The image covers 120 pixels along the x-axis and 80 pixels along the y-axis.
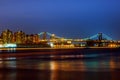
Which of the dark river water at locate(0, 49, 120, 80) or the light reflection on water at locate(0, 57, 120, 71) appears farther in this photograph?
the light reflection on water at locate(0, 57, 120, 71)

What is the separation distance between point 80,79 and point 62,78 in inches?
45.4

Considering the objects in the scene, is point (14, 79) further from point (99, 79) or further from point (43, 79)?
point (99, 79)

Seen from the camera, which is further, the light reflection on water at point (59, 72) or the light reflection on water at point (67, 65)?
the light reflection on water at point (67, 65)

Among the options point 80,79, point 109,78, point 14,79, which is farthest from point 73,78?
point 14,79

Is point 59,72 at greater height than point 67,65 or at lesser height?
lesser

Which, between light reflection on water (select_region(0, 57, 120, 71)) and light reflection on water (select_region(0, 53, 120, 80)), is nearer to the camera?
light reflection on water (select_region(0, 53, 120, 80))

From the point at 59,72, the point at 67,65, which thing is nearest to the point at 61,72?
the point at 59,72

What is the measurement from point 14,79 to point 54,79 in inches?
97.9

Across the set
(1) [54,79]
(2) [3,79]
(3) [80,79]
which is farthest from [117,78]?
(2) [3,79]

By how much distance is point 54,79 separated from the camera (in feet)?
71.9

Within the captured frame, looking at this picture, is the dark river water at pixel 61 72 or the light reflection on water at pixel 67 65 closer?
the dark river water at pixel 61 72

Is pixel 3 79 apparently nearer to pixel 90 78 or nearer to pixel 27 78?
pixel 27 78

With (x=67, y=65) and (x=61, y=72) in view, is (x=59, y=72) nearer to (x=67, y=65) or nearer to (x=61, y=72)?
(x=61, y=72)

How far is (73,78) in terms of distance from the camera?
22516 millimetres
